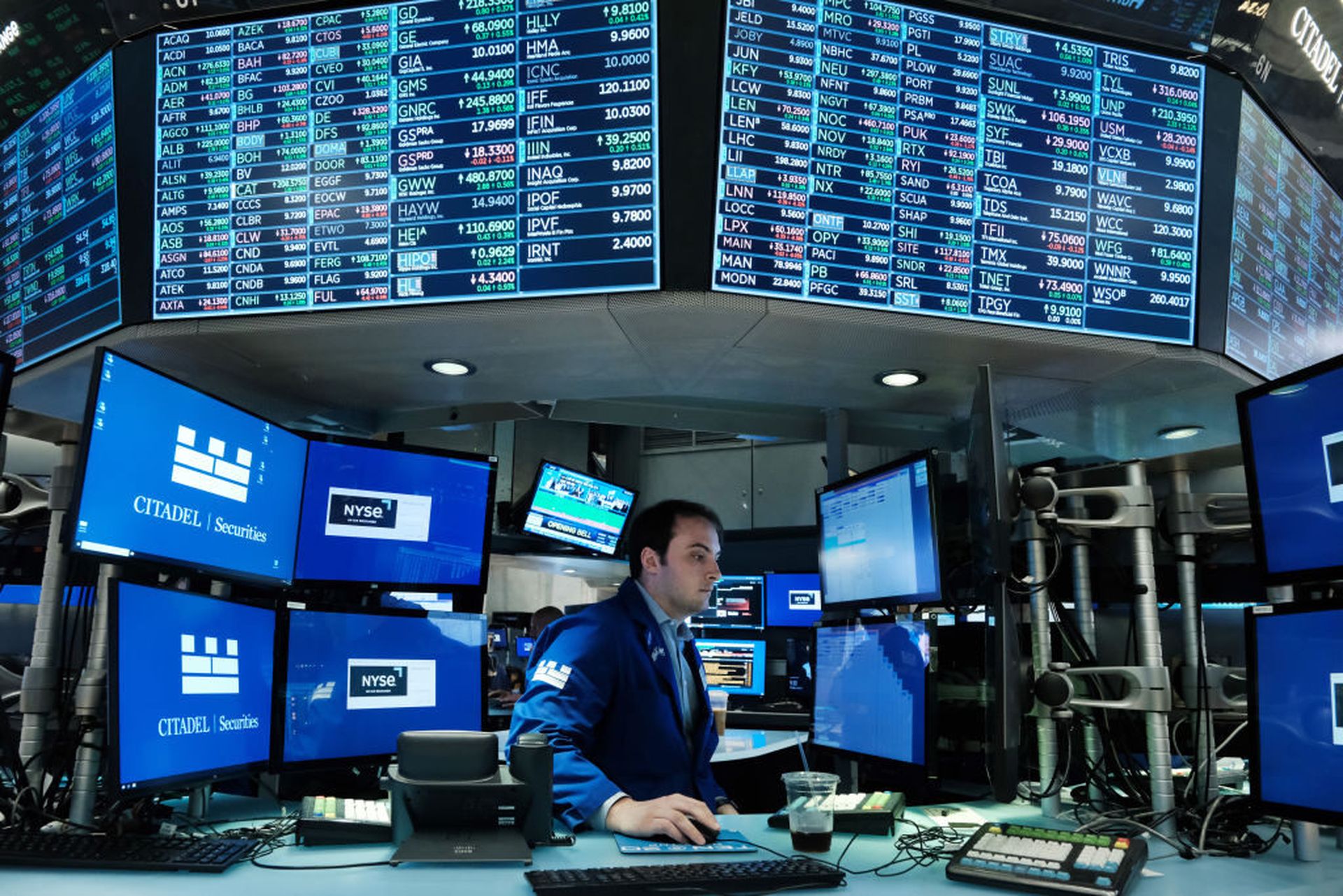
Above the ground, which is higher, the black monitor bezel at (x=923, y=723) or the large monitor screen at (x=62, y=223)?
the large monitor screen at (x=62, y=223)

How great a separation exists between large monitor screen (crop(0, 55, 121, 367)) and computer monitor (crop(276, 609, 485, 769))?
48.2 inches

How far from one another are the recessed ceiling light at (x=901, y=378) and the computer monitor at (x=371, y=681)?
1406 millimetres

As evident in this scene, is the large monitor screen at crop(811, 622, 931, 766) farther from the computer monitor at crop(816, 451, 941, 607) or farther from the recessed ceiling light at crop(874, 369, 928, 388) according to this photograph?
the recessed ceiling light at crop(874, 369, 928, 388)

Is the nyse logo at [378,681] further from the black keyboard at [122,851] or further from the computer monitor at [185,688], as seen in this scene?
the black keyboard at [122,851]

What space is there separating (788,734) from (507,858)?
2553 millimetres

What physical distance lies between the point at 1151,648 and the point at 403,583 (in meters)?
1.65

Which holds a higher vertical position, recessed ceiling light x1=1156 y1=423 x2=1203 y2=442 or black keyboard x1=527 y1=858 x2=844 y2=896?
recessed ceiling light x1=1156 y1=423 x2=1203 y2=442

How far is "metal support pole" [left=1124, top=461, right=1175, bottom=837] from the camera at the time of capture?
6.15 ft

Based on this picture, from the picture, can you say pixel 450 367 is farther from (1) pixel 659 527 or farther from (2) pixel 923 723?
(2) pixel 923 723

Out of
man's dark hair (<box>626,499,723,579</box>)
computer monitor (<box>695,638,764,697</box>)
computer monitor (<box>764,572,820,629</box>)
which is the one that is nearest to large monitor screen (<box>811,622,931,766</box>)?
man's dark hair (<box>626,499,723,579</box>)

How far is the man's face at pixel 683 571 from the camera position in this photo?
2.54 m

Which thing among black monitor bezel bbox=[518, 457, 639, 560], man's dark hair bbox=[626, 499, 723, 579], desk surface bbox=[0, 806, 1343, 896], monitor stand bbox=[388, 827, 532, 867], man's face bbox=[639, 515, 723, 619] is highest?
black monitor bezel bbox=[518, 457, 639, 560]

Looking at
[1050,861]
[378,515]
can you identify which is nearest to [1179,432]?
[1050,861]

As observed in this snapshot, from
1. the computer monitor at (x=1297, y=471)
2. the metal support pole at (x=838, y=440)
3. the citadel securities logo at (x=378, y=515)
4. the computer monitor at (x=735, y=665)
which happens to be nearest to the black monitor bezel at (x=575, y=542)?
the computer monitor at (x=735, y=665)
